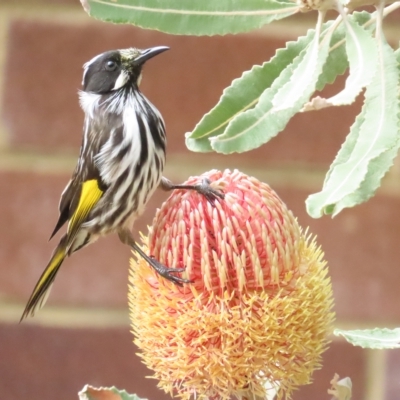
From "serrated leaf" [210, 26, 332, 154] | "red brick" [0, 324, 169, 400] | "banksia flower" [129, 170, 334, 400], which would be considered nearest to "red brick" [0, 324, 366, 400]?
"red brick" [0, 324, 169, 400]

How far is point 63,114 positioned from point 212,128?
1.65 feet

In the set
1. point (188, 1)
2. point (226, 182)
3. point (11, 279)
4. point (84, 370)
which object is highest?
point (188, 1)

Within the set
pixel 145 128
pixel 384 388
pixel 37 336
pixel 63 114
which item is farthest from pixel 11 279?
pixel 384 388

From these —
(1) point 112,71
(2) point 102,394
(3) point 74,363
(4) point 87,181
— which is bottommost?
(3) point 74,363

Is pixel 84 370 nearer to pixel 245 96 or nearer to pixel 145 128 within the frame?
pixel 145 128

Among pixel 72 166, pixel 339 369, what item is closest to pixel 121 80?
pixel 72 166

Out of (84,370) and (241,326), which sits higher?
(241,326)

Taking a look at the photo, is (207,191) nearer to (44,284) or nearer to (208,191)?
(208,191)

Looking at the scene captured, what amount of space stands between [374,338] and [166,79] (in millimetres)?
561

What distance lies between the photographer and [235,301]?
422 mm

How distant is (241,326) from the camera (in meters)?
0.41

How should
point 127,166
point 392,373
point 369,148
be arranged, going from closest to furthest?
1. point 369,148
2. point 127,166
3. point 392,373

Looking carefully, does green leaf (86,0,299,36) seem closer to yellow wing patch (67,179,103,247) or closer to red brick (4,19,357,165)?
yellow wing patch (67,179,103,247)

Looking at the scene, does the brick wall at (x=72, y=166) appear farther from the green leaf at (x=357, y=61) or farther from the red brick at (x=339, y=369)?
the green leaf at (x=357, y=61)
